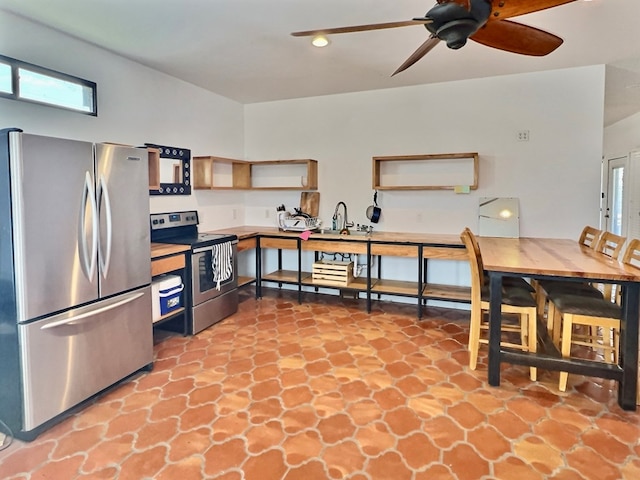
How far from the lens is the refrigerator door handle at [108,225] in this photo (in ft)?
7.94

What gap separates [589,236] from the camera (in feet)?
12.4

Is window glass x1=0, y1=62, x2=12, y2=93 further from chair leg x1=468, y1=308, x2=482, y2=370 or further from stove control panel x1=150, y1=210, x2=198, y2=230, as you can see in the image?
chair leg x1=468, y1=308, x2=482, y2=370

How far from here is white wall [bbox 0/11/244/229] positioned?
2707 millimetres

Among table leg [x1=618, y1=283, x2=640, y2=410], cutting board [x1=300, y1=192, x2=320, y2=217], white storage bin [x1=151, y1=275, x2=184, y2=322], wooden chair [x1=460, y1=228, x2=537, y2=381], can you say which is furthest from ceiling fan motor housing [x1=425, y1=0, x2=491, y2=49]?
cutting board [x1=300, y1=192, x2=320, y2=217]

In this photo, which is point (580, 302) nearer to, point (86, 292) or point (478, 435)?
point (478, 435)

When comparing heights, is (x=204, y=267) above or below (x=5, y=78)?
below

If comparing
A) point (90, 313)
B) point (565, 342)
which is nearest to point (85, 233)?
point (90, 313)

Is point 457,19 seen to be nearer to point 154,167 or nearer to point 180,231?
point 154,167

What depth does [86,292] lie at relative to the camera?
234cm

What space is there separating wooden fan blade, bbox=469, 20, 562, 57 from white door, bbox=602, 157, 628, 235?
5.83 m

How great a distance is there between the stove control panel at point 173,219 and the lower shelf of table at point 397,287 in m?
1.14

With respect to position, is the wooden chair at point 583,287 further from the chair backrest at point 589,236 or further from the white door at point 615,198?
the white door at point 615,198

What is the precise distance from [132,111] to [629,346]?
13.8 ft

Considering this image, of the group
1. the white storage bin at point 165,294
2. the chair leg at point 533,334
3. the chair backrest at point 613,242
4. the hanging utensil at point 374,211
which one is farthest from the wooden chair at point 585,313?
the white storage bin at point 165,294
